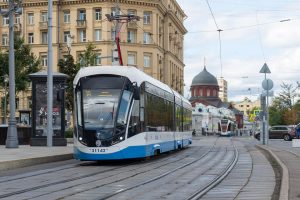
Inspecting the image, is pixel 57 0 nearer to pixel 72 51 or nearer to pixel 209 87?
pixel 72 51

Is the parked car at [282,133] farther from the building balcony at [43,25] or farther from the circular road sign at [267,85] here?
the building balcony at [43,25]

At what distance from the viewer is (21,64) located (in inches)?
1849

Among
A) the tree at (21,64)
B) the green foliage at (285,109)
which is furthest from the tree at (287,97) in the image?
the tree at (21,64)

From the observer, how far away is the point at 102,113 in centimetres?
2069

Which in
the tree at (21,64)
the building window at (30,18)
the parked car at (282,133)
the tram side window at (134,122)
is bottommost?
the parked car at (282,133)

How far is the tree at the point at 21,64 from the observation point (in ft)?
150

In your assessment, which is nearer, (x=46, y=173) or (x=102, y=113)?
(x=46, y=173)

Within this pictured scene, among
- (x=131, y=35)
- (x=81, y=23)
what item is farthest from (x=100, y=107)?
(x=81, y=23)

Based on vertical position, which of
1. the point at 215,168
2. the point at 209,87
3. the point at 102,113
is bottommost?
the point at 215,168

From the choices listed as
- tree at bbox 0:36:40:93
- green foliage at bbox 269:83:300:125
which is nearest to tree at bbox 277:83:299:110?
green foliage at bbox 269:83:300:125

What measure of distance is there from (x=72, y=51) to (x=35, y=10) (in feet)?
28.9

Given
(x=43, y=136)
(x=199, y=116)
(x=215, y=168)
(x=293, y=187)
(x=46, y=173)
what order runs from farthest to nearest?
(x=199, y=116) → (x=43, y=136) → (x=215, y=168) → (x=46, y=173) → (x=293, y=187)

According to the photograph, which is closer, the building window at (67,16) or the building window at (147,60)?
the building window at (147,60)

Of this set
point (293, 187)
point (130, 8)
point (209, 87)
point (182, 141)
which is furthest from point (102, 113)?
point (209, 87)
